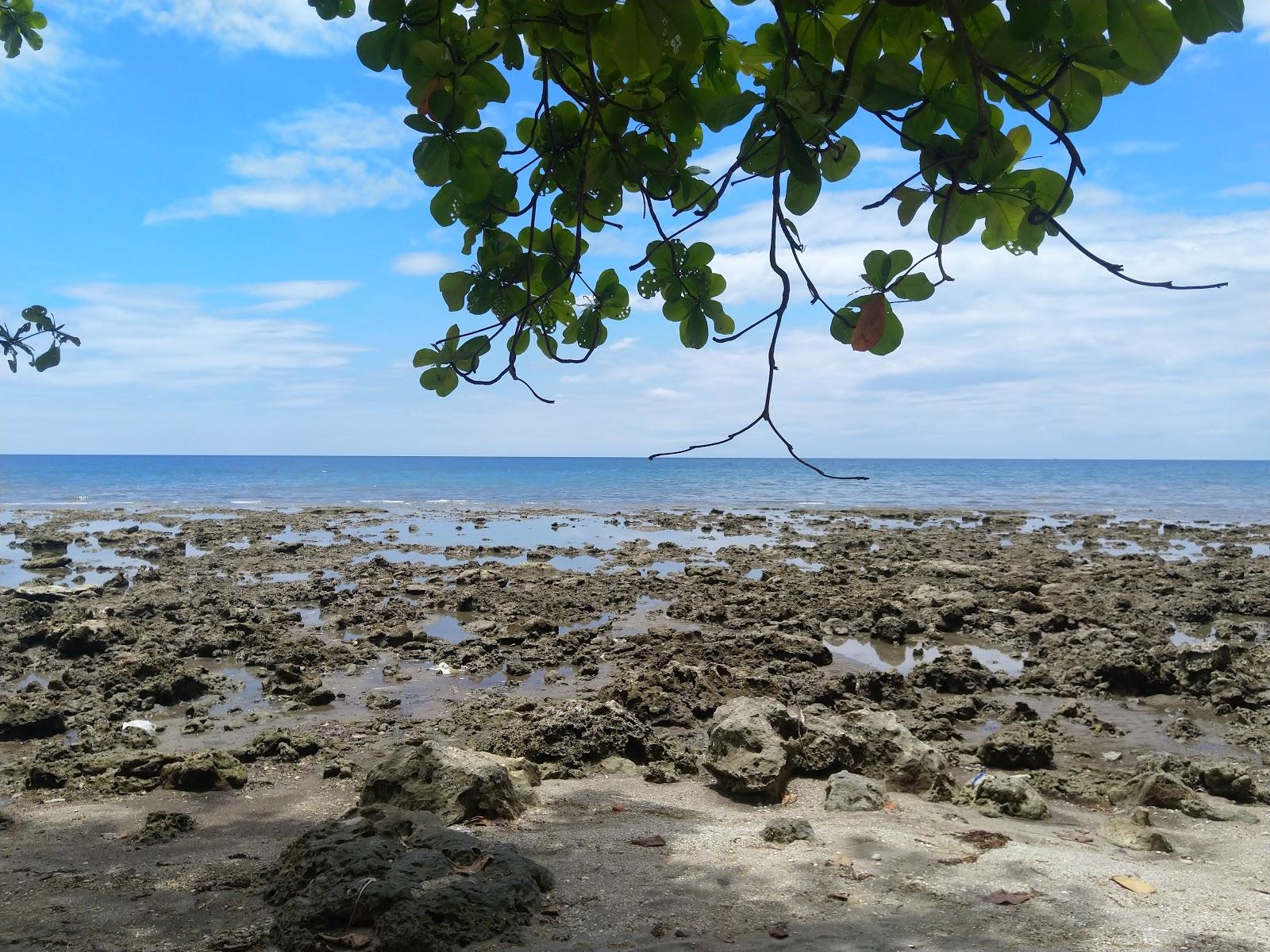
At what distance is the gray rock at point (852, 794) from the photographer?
4.27m

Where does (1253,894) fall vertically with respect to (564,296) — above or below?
below

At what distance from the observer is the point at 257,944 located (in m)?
2.56

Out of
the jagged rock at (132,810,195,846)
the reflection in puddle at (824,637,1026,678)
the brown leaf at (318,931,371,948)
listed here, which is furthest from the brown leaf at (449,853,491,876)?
the reflection in puddle at (824,637,1026,678)

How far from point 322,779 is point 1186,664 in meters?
6.92

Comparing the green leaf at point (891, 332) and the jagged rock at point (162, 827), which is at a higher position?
the green leaf at point (891, 332)

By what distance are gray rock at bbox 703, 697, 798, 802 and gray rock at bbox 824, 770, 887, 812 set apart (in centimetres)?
28

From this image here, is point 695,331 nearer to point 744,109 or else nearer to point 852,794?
point 744,109

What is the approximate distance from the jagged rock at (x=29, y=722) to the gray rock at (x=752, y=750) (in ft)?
15.3

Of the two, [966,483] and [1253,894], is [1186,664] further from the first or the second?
[966,483]

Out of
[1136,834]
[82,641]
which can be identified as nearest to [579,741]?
[1136,834]

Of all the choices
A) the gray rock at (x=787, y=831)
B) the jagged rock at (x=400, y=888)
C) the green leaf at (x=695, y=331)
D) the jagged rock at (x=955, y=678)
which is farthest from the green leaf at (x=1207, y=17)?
the jagged rock at (x=955, y=678)

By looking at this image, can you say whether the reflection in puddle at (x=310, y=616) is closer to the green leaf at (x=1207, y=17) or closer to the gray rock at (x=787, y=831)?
the gray rock at (x=787, y=831)

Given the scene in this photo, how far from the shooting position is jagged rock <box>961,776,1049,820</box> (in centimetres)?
434

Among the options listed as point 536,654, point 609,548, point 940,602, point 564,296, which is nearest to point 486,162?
point 564,296
